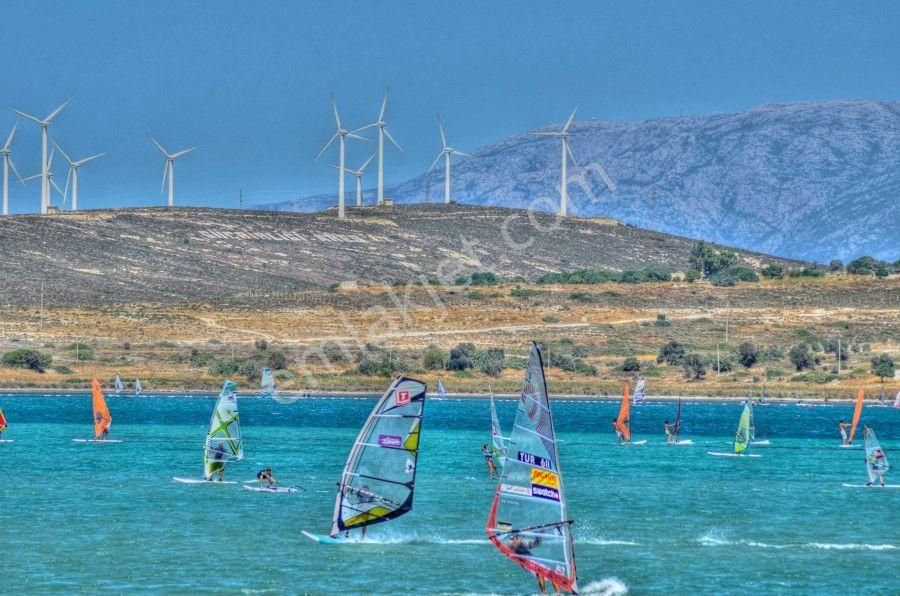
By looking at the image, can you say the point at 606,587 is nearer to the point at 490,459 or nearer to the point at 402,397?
the point at 402,397

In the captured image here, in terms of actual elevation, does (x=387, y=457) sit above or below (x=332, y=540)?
above

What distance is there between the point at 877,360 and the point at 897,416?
1789 centimetres

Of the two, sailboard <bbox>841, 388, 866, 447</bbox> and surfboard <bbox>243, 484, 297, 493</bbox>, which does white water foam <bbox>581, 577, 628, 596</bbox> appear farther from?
sailboard <bbox>841, 388, 866, 447</bbox>

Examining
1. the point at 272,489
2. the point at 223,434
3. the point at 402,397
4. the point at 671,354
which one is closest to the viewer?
the point at 402,397

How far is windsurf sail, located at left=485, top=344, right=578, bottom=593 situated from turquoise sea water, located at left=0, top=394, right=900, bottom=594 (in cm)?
362

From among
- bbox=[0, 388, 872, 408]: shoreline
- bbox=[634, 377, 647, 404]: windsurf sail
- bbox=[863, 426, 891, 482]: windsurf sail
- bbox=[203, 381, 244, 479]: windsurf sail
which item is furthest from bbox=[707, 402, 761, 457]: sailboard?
bbox=[0, 388, 872, 408]: shoreline

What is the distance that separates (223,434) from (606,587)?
20.2 meters

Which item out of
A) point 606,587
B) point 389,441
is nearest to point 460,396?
point 389,441

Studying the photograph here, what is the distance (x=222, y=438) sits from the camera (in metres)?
51.7

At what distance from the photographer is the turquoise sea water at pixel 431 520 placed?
3556cm

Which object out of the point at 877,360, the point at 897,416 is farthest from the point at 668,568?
the point at 877,360

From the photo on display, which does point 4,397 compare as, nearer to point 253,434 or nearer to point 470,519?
point 253,434

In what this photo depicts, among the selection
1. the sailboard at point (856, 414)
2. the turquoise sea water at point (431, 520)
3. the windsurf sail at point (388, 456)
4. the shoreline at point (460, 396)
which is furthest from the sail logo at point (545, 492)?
A: the shoreline at point (460, 396)

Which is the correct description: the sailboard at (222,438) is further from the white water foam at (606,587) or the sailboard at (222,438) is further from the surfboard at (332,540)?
the white water foam at (606,587)
